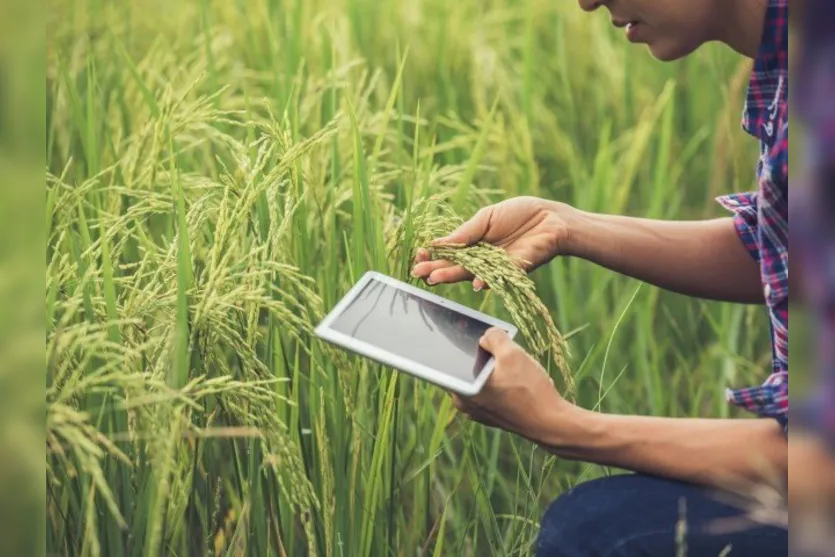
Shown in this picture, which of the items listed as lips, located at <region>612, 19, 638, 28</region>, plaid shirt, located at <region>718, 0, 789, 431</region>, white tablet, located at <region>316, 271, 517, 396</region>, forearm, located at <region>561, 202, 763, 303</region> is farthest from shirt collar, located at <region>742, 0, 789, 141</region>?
white tablet, located at <region>316, 271, 517, 396</region>

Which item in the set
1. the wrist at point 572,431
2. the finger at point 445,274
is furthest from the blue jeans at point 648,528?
the finger at point 445,274

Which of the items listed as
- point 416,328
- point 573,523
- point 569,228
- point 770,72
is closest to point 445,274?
point 416,328

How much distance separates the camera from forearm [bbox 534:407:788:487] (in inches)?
50.8

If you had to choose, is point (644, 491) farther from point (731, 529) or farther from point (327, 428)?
point (327, 428)

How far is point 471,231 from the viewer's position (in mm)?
1661

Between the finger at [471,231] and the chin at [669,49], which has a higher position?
the chin at [669,49]

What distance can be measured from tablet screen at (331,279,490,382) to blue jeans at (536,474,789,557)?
22 cm

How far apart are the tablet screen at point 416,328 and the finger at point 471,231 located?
12 centimetres

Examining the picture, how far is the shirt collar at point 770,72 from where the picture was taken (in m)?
1.39

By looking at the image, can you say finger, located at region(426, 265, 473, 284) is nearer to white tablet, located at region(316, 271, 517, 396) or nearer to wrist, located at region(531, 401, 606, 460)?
white tablet, located at region(316, 271, 517, 396)

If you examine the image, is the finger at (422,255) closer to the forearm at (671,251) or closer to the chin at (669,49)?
the forearm at (671,251)

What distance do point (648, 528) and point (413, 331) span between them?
1.17ft

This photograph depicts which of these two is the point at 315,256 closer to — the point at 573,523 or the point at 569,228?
the point at 569,228

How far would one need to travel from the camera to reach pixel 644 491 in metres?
1.41
